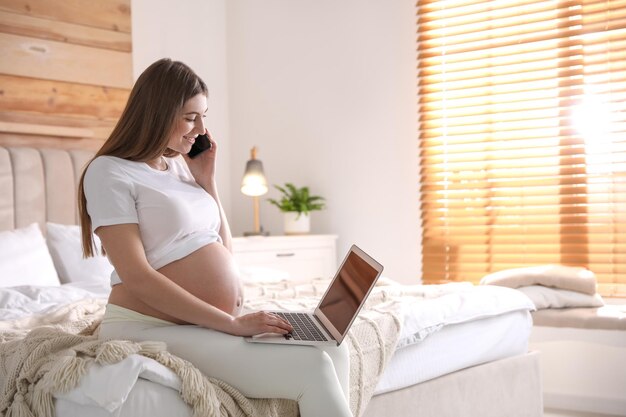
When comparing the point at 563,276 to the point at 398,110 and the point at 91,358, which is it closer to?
the point at 398,110

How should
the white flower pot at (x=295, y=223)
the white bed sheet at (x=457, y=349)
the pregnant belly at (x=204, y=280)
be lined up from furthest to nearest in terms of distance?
the white flower pot at (x=295, y=223)
the white bed sheet at (x=457, y=349)
the pregnant belly at (x=204, y=280)

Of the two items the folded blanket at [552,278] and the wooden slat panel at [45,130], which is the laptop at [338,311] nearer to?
the folded blanket at [552,278]

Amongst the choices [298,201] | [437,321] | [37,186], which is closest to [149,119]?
[437,321]

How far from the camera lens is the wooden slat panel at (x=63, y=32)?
404 cm

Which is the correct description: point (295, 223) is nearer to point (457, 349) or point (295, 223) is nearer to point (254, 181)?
point (254, 181)

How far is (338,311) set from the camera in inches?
74.6

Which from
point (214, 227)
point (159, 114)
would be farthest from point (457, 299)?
point (159, 114)

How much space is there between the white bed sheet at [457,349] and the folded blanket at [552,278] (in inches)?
31.7

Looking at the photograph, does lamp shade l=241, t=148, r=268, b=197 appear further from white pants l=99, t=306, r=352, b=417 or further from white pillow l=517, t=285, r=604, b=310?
white pants l=99, t=306, r=352, b=417

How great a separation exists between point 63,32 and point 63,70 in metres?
0.20

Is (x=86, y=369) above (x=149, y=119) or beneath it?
beneath

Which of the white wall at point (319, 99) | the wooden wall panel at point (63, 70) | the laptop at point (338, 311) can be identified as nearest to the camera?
the laptop at point (338, 311)

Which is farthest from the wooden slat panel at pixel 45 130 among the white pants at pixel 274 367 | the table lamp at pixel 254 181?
the white pants at pixel 274 367

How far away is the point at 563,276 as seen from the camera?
362 centimetres
